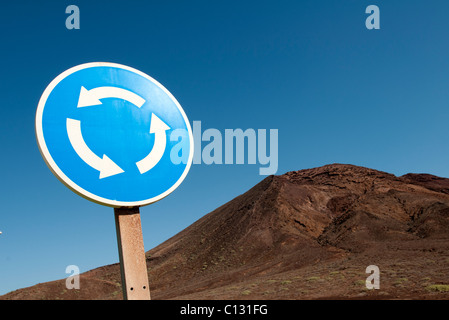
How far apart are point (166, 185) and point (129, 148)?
1.57ft

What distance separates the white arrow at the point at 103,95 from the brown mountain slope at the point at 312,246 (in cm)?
2033

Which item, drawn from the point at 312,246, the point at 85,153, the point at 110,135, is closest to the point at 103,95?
the point at 110,135

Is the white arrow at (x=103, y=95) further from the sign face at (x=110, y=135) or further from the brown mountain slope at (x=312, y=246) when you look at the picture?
the brown mountain slope at (x=312, y=246)

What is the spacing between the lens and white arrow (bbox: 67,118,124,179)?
10.4 feet

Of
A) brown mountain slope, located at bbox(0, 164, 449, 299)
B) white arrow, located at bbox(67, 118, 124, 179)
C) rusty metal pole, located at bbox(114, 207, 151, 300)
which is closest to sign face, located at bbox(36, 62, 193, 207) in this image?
white arrow, located at bbox(67, 118, 124, 179)

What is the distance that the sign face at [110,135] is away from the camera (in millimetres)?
3119

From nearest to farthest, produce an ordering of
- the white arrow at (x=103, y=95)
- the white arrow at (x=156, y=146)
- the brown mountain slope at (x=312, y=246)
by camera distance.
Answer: the white arrow at (x=103, y=95) < the white arrow at (x=156, y=146) < the brown mountain slope at (x=312, y=246)

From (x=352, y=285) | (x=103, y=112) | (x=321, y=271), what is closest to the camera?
(x=103, y=112)

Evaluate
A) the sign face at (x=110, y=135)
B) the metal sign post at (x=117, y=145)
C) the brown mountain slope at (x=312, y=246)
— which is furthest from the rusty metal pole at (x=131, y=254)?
the brown mountain slope at (x=312, y=246)

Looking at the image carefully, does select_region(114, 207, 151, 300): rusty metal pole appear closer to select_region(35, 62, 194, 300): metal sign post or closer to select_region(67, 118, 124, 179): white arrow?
select_region(35, 62, 194, 300): metal sign post

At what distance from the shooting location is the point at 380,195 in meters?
56.4

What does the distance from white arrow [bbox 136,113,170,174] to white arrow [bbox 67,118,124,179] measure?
286 millimetres
